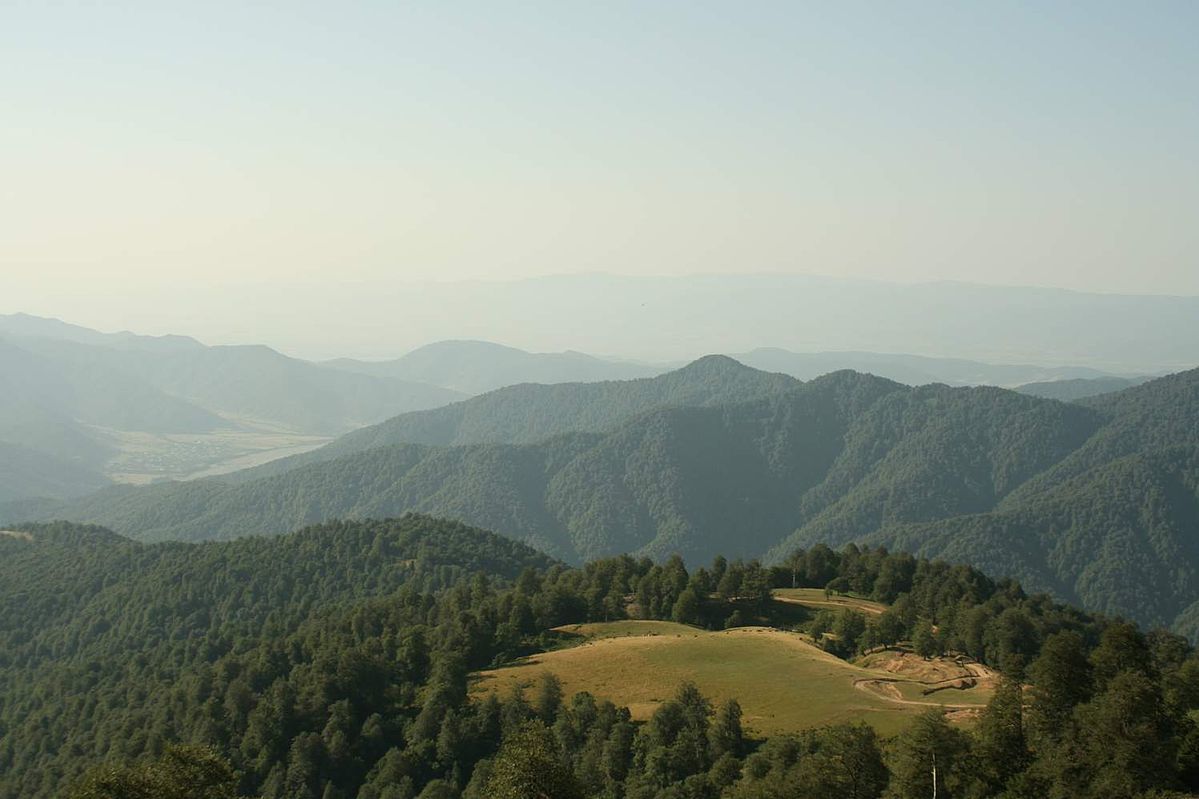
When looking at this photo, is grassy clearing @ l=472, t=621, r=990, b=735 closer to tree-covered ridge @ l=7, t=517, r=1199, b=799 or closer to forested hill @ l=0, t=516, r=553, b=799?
tree-covered ridge @ l=7, t=517, r=1199, b=799

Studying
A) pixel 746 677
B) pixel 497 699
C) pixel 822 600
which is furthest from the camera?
pixel 822 600

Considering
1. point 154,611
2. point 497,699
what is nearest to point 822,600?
point 497,699

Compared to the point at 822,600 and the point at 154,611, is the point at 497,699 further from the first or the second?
the point at 154,611

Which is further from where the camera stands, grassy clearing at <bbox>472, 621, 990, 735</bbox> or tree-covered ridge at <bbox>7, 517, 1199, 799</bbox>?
grassy clearing at <bbox>472, 621, 990, 735</bbox>

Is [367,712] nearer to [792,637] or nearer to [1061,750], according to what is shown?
[792,637]

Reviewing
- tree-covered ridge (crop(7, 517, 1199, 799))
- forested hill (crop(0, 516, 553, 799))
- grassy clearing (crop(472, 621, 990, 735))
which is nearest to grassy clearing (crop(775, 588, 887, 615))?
tree-covered ridge (crop(7, 517, 1199, 799))

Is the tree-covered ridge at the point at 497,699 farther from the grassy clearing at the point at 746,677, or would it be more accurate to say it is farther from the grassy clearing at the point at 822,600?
the grassy clearing at the point at 746,677
